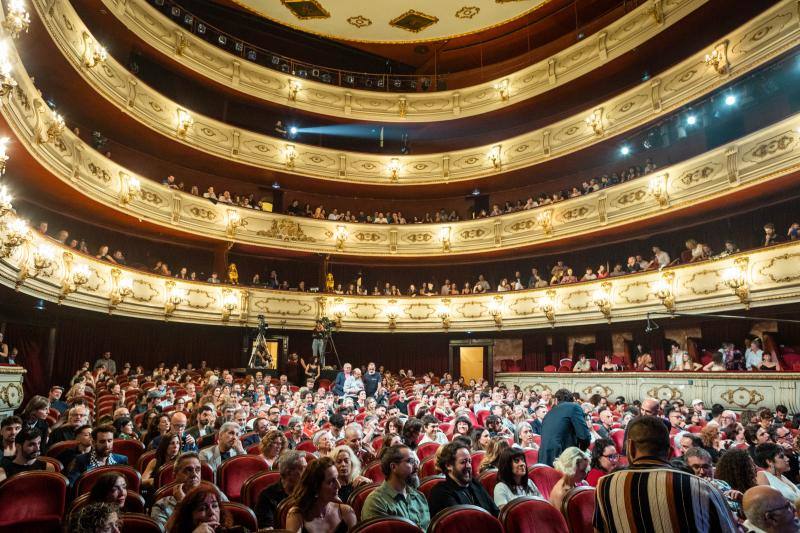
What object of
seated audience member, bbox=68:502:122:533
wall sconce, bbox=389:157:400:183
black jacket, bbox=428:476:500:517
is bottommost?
black jacket, bbox=428:476:500:517

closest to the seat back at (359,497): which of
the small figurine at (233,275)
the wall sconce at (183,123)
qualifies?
the small figurine at (233,275)

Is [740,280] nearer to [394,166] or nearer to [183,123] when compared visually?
[394,166]

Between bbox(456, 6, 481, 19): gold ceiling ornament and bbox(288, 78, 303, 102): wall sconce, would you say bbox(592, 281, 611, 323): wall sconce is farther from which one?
bbox(288, 78, 303, 102): wall sconce

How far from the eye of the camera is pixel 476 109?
64.4 ft

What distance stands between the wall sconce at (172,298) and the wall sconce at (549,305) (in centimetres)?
1099

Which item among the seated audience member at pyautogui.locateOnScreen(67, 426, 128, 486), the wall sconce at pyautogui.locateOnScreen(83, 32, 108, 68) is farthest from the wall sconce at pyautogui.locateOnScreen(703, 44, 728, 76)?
the seated audience member at pyautogui.locateOnScreen(67, 426, 128, 486)

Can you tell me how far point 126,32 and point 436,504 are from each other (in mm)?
16108

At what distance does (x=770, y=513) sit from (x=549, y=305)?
14371 mm

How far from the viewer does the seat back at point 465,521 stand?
2887 mm

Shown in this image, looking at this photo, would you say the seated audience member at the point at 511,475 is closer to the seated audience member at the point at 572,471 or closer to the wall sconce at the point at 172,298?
the seated audience member at the point at 572,471

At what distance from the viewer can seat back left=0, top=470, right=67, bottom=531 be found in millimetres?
3506

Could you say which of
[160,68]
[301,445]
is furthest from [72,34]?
[301,445]

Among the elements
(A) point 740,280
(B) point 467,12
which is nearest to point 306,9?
(B) point 467,12

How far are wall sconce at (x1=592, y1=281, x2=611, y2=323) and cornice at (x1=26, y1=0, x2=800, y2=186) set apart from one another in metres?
4.60
